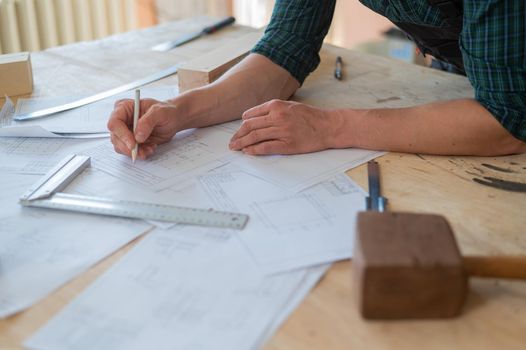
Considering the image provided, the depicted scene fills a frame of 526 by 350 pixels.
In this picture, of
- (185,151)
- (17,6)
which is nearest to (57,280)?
(185,151)

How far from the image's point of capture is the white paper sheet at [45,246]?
80 cm

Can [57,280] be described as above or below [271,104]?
below

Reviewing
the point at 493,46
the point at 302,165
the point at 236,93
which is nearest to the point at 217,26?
the point at 236,93

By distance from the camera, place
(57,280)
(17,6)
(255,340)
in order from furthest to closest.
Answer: (17,6) < (57,280) < (255,340)

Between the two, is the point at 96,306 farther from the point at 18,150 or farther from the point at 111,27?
the point at 111,27

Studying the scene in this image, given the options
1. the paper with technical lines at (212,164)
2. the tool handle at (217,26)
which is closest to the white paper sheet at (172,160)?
the paper with technical lines at (212,164)

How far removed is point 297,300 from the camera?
0.77m

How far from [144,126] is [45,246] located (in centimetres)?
35

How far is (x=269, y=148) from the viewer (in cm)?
116

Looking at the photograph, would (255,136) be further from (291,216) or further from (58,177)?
(58,177)

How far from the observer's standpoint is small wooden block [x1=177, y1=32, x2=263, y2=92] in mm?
1456

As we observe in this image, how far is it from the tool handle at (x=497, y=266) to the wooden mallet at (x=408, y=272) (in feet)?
0.24

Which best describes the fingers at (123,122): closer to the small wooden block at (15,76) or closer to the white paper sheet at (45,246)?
the white paper sheet at (45,246)

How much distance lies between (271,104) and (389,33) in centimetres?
→ 195
